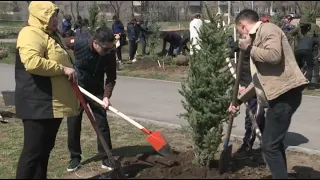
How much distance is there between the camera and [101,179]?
4.11 meters

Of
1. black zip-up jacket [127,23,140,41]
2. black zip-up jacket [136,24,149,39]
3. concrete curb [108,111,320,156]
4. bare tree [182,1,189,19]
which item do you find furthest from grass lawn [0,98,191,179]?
bare tree [182,1,189,19]

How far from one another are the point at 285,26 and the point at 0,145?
480 inches

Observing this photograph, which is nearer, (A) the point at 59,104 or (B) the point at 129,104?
(A) the point at 59,104

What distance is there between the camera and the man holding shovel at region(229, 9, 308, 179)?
12.9ft

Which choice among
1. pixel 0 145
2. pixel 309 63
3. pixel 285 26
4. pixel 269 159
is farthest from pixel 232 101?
pixel 285 26

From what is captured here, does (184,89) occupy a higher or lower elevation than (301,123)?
higher

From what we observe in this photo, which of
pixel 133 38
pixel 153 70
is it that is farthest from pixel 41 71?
pixel 133 38

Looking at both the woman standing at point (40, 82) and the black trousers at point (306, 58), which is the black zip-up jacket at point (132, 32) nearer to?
the black trousers at point (306, 58)

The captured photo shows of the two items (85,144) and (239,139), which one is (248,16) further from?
(85,144)

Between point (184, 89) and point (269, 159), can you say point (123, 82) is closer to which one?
point (184, 89)

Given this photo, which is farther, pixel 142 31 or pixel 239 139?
pixel 142 31

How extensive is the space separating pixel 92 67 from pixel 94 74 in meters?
0.09

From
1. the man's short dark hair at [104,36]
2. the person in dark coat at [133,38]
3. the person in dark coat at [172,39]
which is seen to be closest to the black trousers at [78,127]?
the man's short dark hair at [104,36]

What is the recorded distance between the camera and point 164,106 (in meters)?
9.55
